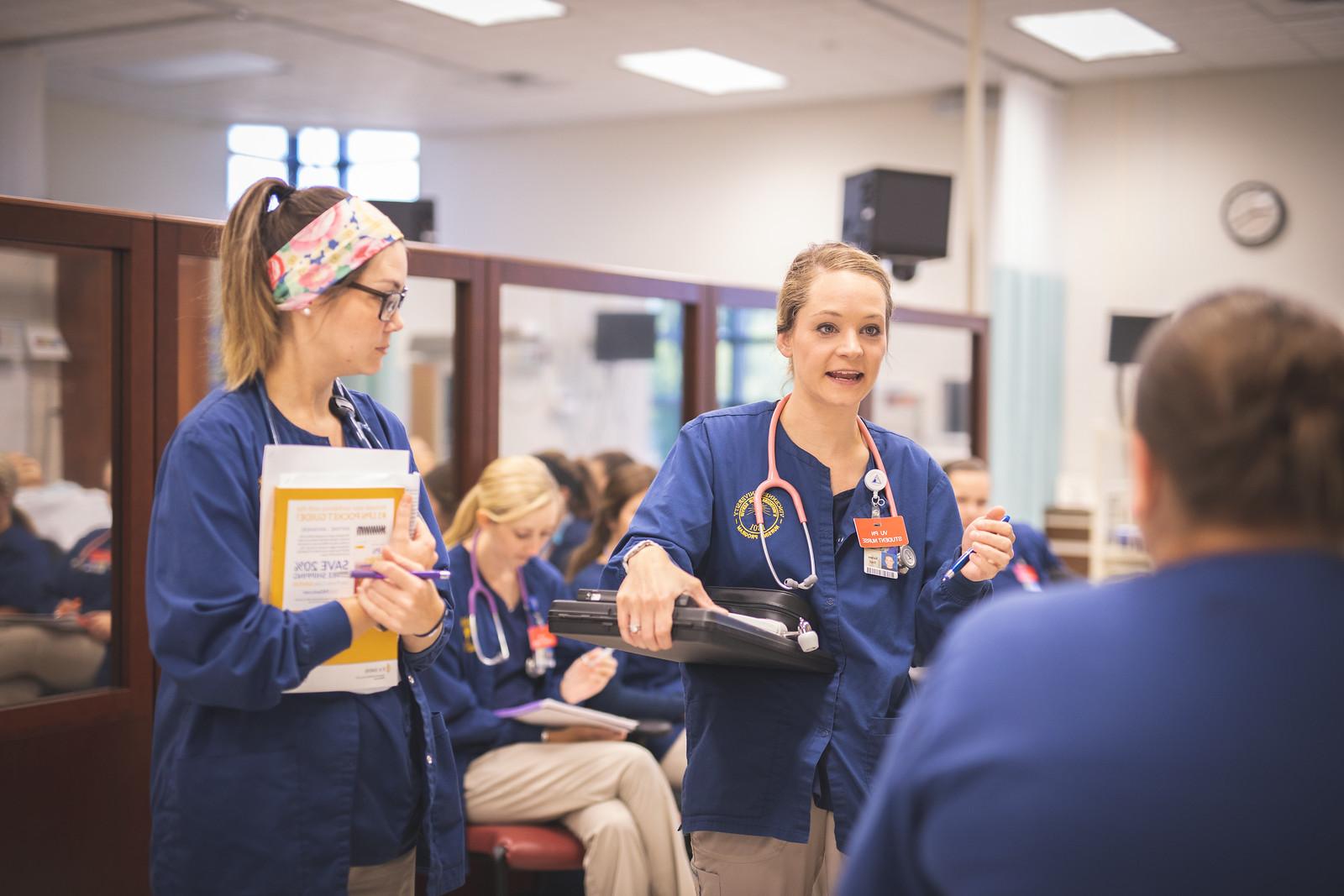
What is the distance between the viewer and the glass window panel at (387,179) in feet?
38.0

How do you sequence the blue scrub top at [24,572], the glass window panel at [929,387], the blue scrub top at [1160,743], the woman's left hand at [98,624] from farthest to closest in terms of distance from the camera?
the glass window panel at [929,387], the blue scrub top at [24,572], the woman's left hand at [98,624], the blue scrub top at [1160,743]

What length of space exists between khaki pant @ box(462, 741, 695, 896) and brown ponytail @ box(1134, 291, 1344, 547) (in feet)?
8.50

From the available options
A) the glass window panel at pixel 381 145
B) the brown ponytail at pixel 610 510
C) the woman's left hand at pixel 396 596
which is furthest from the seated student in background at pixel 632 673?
the glass window panel at pixel 381 145

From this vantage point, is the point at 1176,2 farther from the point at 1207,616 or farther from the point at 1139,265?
the point at 1207,616

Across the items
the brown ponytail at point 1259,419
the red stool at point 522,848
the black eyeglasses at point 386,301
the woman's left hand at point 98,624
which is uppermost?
the black eyeglasses at point 386,301

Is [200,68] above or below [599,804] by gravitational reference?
above

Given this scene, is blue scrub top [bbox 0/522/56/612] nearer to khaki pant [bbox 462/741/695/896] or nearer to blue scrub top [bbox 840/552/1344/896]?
khaki pant [bbox 462/741/695/896]

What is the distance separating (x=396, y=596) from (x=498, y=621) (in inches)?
69.9

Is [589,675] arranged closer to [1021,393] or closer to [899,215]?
[899,215]

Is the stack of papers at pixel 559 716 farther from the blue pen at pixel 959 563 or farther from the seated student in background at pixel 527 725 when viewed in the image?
the blue pen at pixel 959 563

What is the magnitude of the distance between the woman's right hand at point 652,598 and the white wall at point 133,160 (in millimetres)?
8990

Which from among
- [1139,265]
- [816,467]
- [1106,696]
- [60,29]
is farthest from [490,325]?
[1139,265]

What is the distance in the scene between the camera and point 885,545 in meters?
1.96

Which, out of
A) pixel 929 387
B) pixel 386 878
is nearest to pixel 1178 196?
pixel 929 387
